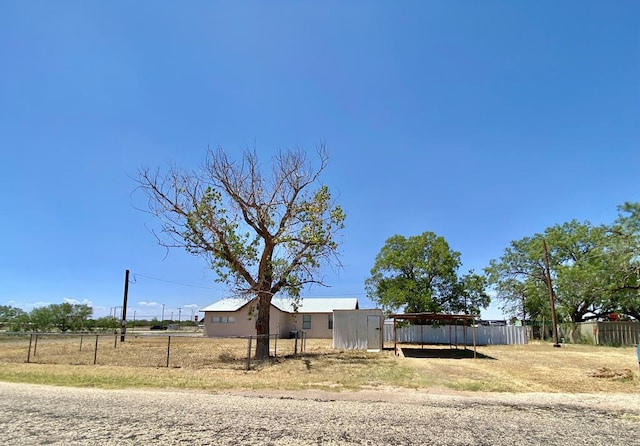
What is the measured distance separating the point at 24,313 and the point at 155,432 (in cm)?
4140

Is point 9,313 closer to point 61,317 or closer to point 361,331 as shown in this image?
point 61,317

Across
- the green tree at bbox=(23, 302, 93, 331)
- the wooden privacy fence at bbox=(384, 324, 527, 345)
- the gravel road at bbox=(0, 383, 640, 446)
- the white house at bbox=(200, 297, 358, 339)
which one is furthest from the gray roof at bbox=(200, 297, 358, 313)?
the gravel road at bbox=(0, 383, 640, 446)

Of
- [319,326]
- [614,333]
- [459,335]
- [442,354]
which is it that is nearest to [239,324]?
[319,326]

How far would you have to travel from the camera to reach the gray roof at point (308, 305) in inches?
1471

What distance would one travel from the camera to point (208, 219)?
1791 cm

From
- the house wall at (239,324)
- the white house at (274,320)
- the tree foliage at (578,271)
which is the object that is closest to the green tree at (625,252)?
the tree foliage at (578,271)

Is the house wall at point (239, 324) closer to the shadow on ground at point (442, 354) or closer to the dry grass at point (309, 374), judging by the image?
the shadow on ground at point (442, 354)

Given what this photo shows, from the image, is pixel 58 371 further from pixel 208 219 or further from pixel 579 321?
pixel 579 321

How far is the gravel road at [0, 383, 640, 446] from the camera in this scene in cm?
598

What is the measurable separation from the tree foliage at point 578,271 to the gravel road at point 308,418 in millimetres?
20492

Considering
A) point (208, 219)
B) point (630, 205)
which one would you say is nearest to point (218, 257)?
point (208, 219)

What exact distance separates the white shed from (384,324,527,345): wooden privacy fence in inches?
263

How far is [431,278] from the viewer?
33.5 metres

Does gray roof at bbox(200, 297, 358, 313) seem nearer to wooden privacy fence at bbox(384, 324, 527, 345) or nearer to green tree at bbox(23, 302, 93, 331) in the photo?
wooden privacy fence at bbox(384, 324, 527, 345)
